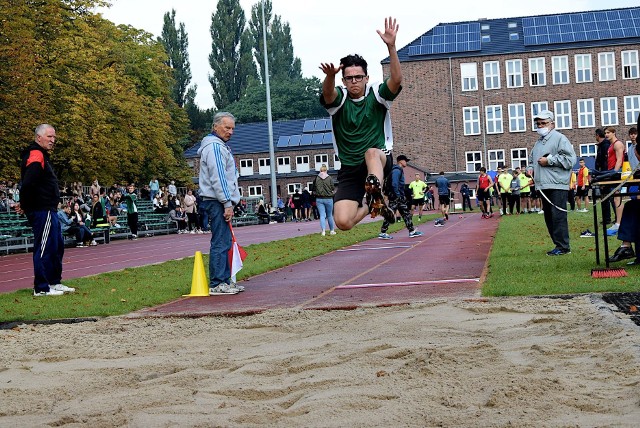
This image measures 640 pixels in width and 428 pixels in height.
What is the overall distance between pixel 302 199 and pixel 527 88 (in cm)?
3225

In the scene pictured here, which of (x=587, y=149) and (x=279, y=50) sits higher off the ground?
(x=279, y=50)

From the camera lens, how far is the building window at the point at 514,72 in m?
79.5

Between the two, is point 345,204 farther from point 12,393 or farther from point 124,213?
point 124,213

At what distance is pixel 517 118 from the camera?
80.1m

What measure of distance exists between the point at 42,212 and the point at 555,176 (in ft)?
23.9

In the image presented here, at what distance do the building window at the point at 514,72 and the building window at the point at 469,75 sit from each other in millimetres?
2805

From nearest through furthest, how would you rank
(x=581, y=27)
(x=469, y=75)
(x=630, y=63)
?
(x=630, y=63), (x=581, y=27), (x=469, y=75)

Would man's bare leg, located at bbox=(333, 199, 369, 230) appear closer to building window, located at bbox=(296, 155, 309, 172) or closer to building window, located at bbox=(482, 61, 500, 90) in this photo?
building window, located at bbox=(482, 61, 500, 90)

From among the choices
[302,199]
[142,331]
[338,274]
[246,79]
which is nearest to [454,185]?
[302,199]

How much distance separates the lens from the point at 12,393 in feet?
18.5

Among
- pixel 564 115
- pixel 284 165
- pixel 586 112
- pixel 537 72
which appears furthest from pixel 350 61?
pixel 284 165

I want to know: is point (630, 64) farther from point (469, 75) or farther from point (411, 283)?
point (411, 283)

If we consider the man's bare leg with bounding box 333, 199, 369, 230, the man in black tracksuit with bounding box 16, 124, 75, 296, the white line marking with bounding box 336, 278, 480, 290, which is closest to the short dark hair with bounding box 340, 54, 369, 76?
the man's bare leg with bounding box 333, 199, 369, 230

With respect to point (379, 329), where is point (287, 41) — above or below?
above
